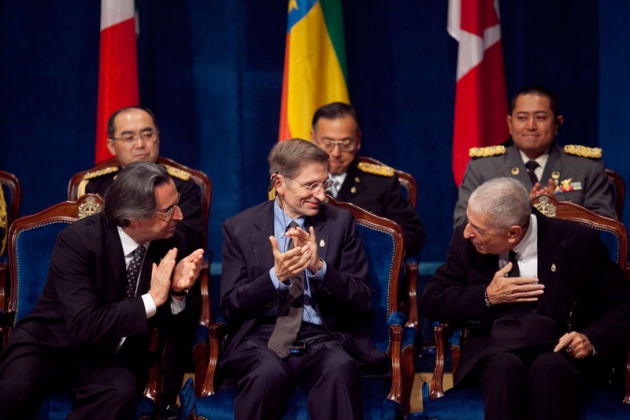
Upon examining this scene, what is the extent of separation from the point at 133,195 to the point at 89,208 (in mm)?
575

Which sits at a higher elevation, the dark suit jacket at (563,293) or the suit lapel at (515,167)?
the suit lapel at (515,167)

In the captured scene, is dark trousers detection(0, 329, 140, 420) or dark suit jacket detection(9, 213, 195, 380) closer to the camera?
dark trousers detection(0, 329, 140, 420)

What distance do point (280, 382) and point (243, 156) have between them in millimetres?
2551

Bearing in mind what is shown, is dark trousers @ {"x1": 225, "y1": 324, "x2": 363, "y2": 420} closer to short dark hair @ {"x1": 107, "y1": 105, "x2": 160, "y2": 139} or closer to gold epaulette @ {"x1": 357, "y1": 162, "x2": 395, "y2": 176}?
gold epaulette @ {"x1": 357, "y1": 162, "x2": 395, "y2": 176}

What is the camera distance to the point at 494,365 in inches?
139

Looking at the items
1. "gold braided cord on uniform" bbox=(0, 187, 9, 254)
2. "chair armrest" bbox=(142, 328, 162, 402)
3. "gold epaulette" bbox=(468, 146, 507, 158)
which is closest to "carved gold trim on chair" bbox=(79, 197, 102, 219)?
"chair armrest" bbox=(142, 328, 162, 402)

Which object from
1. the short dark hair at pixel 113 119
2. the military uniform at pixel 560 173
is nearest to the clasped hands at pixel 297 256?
the military uniform at pixel 560 173

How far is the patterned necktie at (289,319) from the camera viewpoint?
373 cm

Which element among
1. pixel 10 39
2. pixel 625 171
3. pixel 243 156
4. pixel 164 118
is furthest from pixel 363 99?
pixel 10 39

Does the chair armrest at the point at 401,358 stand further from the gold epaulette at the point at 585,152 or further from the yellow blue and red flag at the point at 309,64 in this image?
the yellow blue and red flag at the point at 309,64

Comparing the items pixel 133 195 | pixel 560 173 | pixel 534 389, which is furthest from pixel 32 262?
pixel 560 173

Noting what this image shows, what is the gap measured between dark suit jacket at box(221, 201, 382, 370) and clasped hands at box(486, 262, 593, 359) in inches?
19.6

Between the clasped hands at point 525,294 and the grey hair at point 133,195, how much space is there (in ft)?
4.30

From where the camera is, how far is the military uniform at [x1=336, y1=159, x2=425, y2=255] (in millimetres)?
4832
